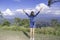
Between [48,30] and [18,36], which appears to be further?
[48,30]

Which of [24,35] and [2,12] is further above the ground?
[2,12]

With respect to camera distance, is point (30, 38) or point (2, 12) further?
point (2, 12)

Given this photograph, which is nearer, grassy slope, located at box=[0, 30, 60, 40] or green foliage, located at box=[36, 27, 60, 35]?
grassy slope, located at box=[0, 30, 60, 40]

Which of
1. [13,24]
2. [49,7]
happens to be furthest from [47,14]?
[13,24]

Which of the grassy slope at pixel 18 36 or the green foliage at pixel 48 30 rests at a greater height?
the green foliage at pixel 48 30

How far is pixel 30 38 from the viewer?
11156 mm

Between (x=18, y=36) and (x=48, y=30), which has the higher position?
(x=48, y=30)

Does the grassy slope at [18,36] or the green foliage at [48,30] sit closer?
the grassy slope at [18,36]

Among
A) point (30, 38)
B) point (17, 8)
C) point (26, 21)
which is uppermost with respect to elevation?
point (17, 8)

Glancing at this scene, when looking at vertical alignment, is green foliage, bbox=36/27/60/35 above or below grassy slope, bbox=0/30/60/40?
above

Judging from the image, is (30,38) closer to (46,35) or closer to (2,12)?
(46,35)

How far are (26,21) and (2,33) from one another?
1.45 metres

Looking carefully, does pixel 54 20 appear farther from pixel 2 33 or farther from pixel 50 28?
pixel 2 33

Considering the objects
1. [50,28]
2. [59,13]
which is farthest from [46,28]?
[59,13]
